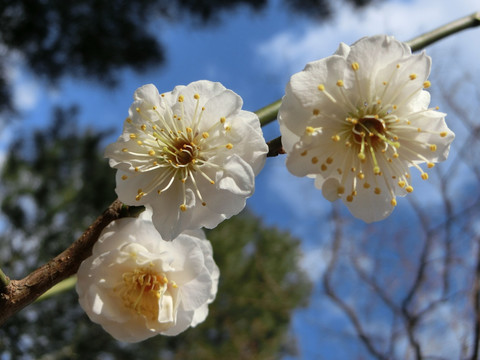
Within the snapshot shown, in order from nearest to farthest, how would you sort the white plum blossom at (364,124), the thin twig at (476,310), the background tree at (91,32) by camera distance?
the white plum blossom at (364,124)
the thin twig at (476,310)
the background tree at (91,32)

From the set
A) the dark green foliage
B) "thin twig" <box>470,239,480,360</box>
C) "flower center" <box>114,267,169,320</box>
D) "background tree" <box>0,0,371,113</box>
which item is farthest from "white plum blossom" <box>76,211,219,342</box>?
"background tree" <box>0,0,371,113</box>

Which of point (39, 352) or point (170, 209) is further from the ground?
point (170, 209)

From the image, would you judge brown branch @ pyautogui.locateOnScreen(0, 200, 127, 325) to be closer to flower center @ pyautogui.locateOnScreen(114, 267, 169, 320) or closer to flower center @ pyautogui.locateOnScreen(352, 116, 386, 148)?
flower center @ pyautogui.locateOnScreen(114, 267, 169, 320)

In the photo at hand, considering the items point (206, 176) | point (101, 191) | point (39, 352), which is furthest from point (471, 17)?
point (101, 191)

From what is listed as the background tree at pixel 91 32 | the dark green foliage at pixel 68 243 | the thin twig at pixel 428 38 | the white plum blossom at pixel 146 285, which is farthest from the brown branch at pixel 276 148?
the background tree at pixel 91 32

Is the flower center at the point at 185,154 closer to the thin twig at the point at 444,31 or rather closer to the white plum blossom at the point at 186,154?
the white plum blossom at the point at 186,154

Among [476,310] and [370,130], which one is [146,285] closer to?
[370,130]

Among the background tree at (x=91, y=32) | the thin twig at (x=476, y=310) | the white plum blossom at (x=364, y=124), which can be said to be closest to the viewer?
the white plum blossom at (x=364, y=124)

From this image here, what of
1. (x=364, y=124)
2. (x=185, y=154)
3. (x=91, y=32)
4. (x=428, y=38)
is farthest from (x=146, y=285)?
(x=91, y=32)

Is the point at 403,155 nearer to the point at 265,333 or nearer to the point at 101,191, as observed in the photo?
the point at 101,191
